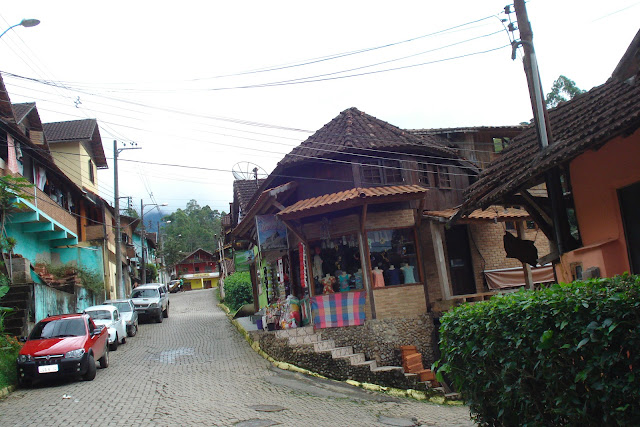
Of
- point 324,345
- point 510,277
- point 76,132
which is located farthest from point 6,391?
point 76,132

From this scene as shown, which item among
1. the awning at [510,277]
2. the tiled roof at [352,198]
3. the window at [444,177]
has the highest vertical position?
the window at [444,177]

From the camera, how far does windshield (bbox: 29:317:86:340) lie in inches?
579

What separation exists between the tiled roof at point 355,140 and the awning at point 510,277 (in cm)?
454

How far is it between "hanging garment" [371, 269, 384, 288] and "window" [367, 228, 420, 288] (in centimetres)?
9

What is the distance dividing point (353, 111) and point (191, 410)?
13.6 metres

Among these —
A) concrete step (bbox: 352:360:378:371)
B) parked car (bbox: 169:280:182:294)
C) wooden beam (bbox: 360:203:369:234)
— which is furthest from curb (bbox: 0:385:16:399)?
parked car (bbox: 169:280:182:294)

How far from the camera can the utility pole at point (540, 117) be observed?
10.2m

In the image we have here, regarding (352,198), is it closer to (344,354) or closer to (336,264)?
(336,264)

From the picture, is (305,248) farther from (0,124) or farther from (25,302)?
(0,124)

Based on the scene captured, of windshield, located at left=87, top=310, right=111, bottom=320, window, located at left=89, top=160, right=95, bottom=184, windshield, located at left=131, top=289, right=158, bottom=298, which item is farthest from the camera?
window, located at left=89, top=160, right=95, bottom=184

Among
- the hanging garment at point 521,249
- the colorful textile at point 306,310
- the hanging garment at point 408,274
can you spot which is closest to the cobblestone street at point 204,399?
the colorful textile at point 306,310

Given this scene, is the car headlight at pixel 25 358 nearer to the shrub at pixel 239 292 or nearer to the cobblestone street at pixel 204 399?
the cobblestone street at pixel 204 399

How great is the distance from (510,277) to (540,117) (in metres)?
11.3

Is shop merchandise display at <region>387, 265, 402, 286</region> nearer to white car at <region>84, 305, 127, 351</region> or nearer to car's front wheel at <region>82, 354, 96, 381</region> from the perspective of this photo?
car's front wheel at <region>82, 354, 96, 381</region>
